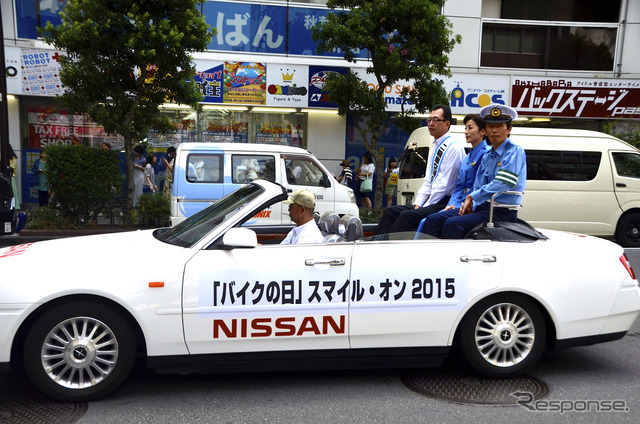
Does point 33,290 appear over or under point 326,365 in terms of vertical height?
over

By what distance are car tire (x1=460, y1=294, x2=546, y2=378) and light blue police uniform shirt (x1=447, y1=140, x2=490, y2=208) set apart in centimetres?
137

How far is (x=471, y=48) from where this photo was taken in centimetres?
1702

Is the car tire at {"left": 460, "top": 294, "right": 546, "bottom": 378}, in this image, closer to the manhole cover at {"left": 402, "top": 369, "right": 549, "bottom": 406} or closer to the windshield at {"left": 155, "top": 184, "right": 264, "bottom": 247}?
the manhole cover at {"left": 402, "top": 369, "right": 549, "bottom": 406}

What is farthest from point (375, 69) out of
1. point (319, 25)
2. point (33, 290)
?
point (33, 290)

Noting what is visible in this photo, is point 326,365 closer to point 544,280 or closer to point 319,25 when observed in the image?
point 544,280

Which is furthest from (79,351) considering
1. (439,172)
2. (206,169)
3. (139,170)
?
(139,170)

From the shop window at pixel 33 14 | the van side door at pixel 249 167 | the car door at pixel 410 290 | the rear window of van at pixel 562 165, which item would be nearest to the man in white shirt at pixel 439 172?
the car door at pixel 410 290

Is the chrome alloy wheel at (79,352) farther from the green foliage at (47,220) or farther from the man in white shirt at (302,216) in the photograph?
the green foliage at (47,220)

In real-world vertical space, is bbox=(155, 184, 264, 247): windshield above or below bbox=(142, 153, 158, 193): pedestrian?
above

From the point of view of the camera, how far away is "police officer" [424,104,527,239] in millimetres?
4379

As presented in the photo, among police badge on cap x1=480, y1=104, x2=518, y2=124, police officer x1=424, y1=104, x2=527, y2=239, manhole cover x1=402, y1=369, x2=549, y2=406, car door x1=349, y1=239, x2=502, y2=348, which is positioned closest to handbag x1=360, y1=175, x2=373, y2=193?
police officer x1=424, y1=104, x2=527, y2=239

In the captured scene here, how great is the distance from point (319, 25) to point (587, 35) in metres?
9.68

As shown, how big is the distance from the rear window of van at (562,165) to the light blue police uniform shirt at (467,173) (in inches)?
268

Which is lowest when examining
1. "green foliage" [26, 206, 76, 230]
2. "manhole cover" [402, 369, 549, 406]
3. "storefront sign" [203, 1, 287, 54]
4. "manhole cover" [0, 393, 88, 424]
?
"green foliage" [26, 206, 76, 230]
